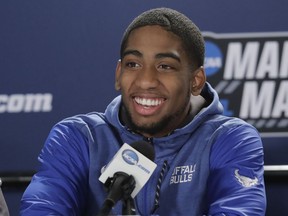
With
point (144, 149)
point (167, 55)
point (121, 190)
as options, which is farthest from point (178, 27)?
point (121, 190)

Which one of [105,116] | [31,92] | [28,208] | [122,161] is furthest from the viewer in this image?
[31,92]

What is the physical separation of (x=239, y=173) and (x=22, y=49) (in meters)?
1.36

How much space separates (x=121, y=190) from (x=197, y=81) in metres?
0.62

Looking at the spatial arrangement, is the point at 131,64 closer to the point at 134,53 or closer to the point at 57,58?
the point at 134,53

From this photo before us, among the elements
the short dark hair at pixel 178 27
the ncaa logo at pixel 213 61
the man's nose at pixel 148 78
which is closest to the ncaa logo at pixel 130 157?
the man's nose at pixel 148 78

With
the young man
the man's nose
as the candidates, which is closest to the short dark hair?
the young man

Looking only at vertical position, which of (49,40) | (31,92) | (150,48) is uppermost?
(150,48)

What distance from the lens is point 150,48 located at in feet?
5.92

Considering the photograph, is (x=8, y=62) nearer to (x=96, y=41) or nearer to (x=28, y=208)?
(x=96, y=41)

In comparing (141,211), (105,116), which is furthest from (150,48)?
(141,211)

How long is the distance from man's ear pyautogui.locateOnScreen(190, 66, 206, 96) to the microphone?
43 cm

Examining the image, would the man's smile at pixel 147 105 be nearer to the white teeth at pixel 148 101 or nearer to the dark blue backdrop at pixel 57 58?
the white teeth at pixel 148 101

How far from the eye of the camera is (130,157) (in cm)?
149

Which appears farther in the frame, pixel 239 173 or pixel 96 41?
pixel 96 41
